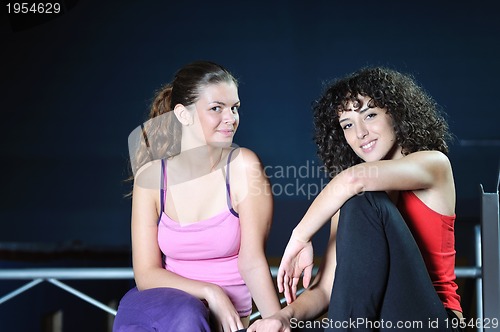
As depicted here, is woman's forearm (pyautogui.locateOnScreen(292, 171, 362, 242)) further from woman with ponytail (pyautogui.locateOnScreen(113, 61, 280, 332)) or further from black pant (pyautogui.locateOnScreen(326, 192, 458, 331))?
woman with ponytail (pyautogui.locateOnScreen(113, 61, 280, 332))

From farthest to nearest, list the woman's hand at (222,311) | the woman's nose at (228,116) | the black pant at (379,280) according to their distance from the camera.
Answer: the woman's nose at (228,116)
the woman's hand at (222,311)
the black pant at (379,280)

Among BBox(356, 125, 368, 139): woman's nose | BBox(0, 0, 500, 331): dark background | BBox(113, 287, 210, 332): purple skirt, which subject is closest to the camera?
BBox(113, 287, 210, 332): purple skirt

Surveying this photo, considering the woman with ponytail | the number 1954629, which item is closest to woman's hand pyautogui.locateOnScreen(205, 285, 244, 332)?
the woman with ponytail

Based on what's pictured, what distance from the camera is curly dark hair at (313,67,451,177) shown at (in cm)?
160

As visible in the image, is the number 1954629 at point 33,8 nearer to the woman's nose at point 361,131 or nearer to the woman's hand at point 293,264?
the woman's nose at point 361,131

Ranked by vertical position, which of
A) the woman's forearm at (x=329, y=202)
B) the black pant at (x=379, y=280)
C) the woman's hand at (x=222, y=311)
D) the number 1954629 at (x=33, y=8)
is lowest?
the woman's hand at (x=222, y=311)

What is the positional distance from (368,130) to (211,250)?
0.48m

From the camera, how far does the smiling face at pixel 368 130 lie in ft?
5.21

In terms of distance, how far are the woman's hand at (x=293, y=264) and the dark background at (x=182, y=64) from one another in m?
2.32

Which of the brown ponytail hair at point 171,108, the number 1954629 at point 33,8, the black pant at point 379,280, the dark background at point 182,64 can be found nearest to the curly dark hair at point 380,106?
the brown ponytail hair at point 171,108

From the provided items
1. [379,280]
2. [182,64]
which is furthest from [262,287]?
[182,64]

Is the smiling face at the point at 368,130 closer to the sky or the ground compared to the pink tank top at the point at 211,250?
closer to the sky

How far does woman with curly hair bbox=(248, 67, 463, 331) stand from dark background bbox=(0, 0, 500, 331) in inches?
76.9

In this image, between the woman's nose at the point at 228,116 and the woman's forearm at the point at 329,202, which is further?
the woman's nose at the point at 228,116
